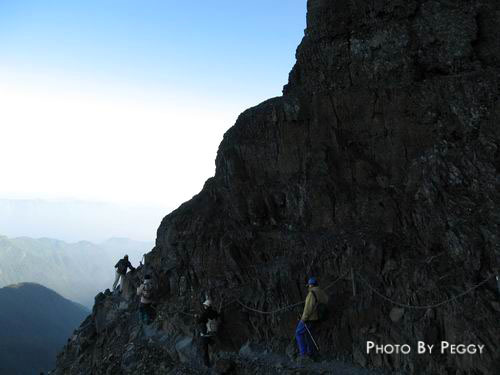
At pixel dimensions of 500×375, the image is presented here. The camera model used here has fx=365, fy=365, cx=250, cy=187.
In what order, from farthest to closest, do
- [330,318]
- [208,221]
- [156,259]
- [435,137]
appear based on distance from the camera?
[156,259], [208,221], [435,137], [330,318]

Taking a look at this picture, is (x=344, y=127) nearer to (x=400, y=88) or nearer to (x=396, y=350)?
(x=400, y=88)

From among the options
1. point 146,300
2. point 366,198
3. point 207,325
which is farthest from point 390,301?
point 146,300

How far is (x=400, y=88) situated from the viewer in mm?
17750

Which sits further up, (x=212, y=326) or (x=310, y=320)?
(x=310, y=320)

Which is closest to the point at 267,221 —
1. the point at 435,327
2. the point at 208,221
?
the point at 208,221

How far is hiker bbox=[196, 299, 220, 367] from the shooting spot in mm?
17031

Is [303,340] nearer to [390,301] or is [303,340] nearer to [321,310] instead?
[321,310]

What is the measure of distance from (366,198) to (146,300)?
14.9m

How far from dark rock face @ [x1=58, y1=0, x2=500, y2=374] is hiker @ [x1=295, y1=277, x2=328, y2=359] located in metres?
0.67

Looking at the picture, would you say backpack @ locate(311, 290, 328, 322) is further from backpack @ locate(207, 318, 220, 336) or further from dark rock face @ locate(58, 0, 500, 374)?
backpack @ locate(207, 318, 220, 336)

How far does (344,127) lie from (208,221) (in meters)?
9.57

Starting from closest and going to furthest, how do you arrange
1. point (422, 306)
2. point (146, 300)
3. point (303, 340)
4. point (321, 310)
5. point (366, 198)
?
point (422, 306), point (303, 340), point (321, 310), point (366, 198), point (146, 300)

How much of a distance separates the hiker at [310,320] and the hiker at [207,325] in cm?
432

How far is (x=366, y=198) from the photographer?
17.2 meters
